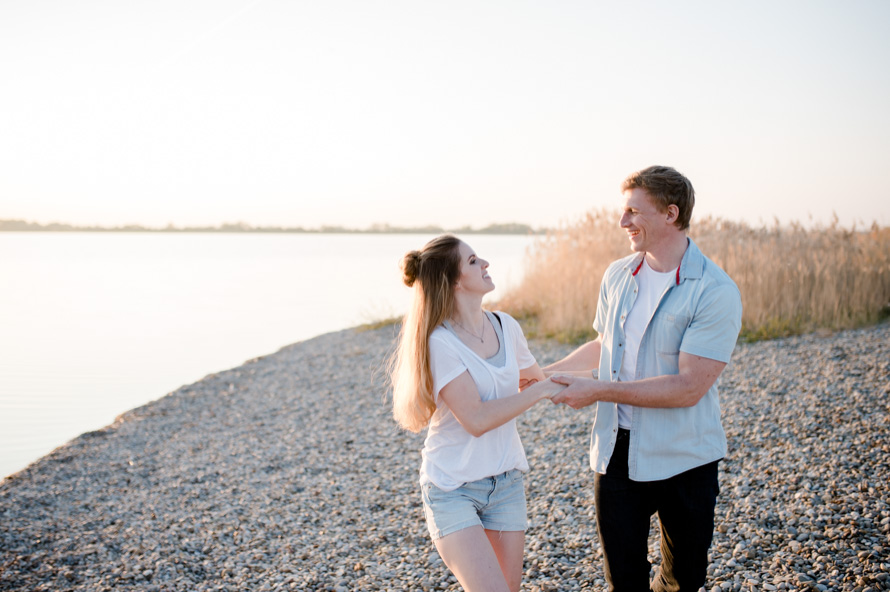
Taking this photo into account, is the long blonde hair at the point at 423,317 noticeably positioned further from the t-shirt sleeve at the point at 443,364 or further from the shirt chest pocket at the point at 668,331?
the shirt chest pocket at the point at 668,331

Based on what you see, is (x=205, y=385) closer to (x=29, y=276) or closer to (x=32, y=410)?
(x=32, y=410)

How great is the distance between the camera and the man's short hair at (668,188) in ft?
7.88

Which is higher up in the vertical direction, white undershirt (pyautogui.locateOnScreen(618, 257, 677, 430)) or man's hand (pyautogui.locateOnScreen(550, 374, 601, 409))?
white undershirt (pyautogui.locateOnScreen(618, 257, 677, 430))

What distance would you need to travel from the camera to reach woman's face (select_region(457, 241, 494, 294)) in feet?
8.55

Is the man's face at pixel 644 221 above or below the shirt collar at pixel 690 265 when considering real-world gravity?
above

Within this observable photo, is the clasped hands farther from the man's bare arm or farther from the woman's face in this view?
the woman's face

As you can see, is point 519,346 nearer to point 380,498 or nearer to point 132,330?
point 380,498

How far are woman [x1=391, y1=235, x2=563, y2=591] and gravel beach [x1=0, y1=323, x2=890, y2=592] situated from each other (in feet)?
4.22

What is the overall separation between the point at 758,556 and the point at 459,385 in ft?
7.12

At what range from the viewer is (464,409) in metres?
2.36

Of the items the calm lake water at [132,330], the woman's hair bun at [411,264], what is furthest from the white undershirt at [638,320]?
the calm lake water at [132,330]

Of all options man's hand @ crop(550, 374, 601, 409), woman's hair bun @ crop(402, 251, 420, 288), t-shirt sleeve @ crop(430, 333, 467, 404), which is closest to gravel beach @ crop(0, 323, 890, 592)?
man's hand @ crop(550, 374, 601, 409)

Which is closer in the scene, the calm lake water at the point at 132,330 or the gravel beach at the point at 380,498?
the gravel beach at the point at 380,498

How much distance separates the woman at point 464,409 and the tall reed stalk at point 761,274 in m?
7.21
